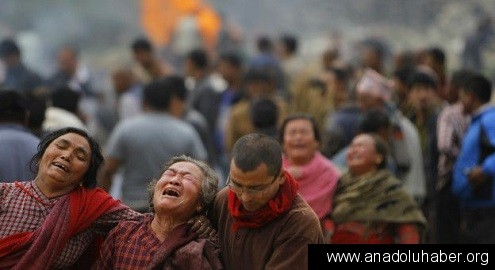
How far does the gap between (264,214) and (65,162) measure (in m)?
1.04

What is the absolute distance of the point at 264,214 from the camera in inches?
185

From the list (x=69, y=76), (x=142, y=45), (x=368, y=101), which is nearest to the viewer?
Answer: (x=368, y=101)

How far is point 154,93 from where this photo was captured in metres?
8.25

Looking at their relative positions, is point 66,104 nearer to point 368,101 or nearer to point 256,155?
point 368,101

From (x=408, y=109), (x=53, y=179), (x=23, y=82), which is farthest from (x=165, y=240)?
(x=23, y=82)

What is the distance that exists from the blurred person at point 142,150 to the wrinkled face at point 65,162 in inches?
111

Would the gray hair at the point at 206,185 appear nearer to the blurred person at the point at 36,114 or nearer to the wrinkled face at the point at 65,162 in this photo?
the wrinkled face at the point at 65,162

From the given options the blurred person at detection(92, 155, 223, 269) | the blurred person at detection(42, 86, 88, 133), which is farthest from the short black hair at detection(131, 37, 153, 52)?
the blurred person at detection(92, 155, 223, 269)

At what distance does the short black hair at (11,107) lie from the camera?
645 centimetres

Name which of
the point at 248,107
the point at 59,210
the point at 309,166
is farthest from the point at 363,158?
the point at 248,107

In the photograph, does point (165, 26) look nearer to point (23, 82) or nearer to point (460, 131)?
point (23, 82)

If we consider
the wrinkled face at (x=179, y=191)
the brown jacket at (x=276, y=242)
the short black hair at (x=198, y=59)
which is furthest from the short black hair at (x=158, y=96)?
the brown jacket at (x=276, y=242)

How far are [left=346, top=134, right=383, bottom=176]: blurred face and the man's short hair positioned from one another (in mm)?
1959

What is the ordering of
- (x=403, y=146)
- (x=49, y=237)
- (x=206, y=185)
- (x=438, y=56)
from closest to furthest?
1. (x=49, y=237)
2. (x=206, y=185)
3. (x=403, y=146)
4. (x=438, y=56)
